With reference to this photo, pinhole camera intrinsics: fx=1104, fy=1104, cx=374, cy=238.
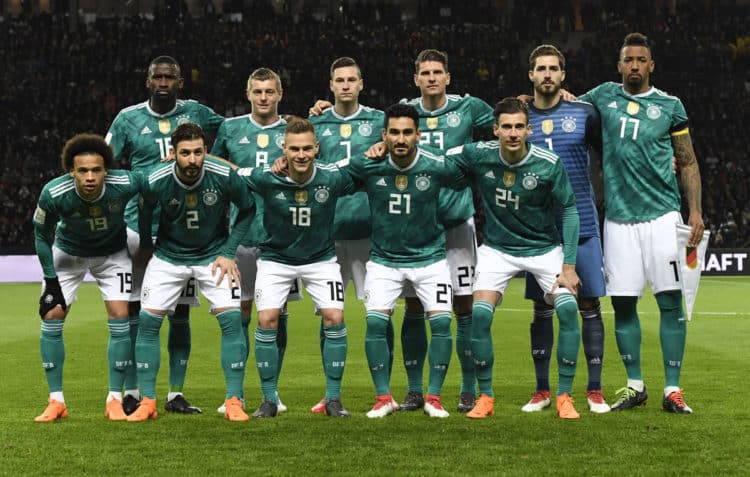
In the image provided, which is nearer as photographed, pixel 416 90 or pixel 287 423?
pixel 287 423

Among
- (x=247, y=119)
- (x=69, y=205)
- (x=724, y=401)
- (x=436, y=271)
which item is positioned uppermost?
(x=247, y=119)

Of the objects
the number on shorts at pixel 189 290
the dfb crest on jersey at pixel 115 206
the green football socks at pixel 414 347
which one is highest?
the dfb crest on jersey at pixel 115 206

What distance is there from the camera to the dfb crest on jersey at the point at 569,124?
7.02m

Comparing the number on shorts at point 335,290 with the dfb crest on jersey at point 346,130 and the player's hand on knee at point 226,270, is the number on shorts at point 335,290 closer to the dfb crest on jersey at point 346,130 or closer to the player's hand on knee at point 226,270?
the player's hand on knee at point 226,270

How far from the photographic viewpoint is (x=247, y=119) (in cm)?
734

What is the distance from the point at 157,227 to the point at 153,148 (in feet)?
1.96

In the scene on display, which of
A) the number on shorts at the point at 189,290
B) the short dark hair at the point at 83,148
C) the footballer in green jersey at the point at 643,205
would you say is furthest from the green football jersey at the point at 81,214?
the footballer in green jersey at the point at 643,205

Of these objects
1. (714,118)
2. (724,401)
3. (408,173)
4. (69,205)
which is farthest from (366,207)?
(714,118)

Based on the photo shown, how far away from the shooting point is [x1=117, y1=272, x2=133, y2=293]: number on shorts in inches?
268

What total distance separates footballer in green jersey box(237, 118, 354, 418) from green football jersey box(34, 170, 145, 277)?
2.63 feet

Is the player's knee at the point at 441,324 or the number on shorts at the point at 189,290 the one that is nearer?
the player's knee at the point at 441,324

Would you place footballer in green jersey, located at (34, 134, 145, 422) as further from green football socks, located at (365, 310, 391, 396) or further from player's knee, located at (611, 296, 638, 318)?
player's knee, located at (611, 296, 638, 318)

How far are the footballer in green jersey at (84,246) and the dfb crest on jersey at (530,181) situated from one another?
2323 mm

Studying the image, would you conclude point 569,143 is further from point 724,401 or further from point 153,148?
point 153,148
